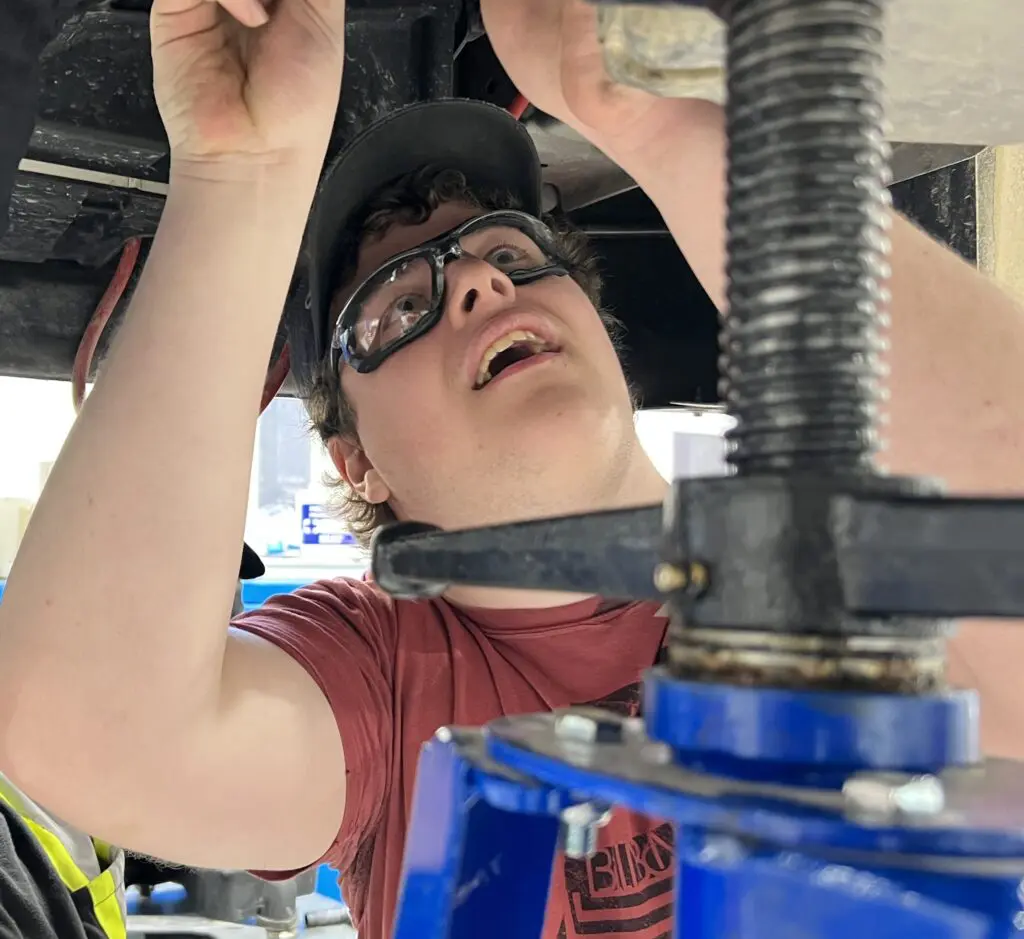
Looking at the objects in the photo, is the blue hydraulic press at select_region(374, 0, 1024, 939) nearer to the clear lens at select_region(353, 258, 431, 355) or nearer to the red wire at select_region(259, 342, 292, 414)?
the clear lens at select_region(353, 258, 431, 355)

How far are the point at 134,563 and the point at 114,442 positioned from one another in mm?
106

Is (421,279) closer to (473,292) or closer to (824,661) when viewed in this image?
(473,292)

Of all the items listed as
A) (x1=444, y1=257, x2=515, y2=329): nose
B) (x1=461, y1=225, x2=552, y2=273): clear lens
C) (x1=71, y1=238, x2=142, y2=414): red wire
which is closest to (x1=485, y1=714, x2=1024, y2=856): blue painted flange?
(x1=444, y1=257, x2=515, y2=329): nose

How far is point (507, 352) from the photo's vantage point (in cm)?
131

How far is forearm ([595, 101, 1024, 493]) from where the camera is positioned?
55cm

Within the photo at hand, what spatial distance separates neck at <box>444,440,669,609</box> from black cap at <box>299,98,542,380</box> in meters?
0.43

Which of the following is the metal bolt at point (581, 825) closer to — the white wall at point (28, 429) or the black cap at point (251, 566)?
the black cap at point (251, 566)

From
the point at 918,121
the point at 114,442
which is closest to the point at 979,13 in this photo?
the point at 918,121

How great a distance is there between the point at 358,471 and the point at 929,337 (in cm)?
106

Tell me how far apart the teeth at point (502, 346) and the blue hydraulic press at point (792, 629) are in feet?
2.96

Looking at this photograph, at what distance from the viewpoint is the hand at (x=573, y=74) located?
1.66ft

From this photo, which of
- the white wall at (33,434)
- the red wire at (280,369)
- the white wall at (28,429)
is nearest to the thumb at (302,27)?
the red wire at (280,369)

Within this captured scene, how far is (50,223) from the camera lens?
1.29 metres

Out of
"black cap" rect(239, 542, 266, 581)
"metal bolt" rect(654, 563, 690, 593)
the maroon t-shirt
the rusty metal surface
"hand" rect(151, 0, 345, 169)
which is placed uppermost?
"hand" rect(151, 0, 345, 169)
